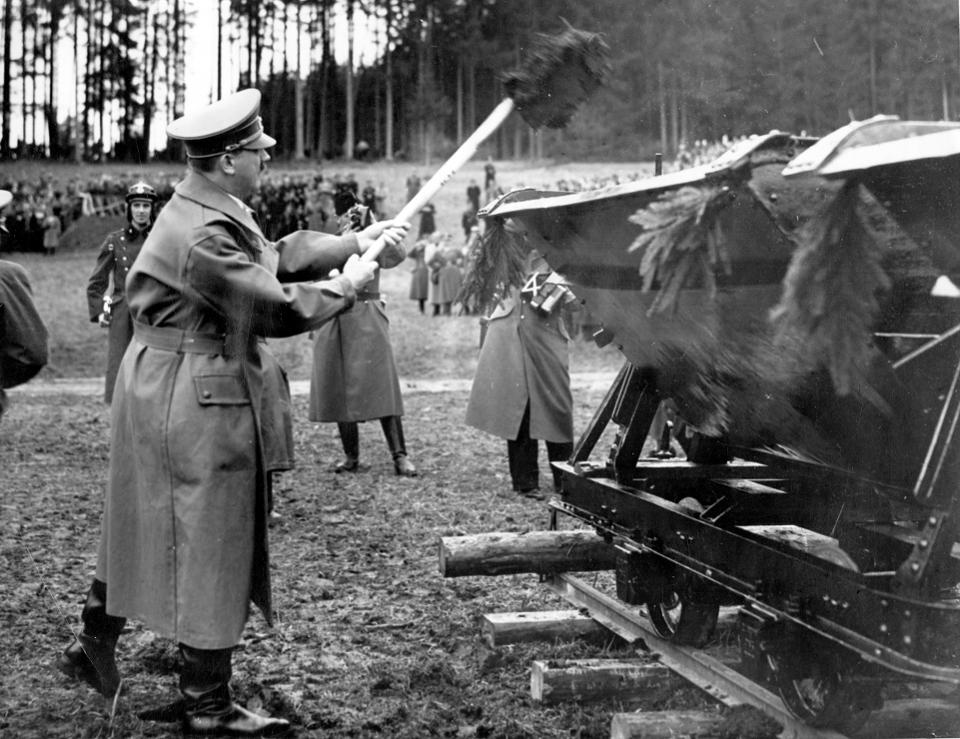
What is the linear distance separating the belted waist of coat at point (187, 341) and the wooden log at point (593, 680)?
5.34ft

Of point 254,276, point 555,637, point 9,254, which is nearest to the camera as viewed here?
point 254,276

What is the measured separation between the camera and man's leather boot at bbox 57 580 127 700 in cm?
374

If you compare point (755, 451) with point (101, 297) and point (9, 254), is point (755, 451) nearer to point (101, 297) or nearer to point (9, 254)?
point (101, 297)

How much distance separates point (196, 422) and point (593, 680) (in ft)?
5.54

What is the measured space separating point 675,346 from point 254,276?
1.44m

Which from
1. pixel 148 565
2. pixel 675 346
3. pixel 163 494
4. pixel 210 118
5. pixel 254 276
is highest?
pixel 210 118

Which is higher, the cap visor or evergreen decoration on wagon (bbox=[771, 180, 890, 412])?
the cap visor

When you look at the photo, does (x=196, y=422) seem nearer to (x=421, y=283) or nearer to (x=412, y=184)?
(x=421, y=283)

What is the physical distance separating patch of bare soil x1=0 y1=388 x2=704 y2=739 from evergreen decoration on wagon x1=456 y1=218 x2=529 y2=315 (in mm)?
1433

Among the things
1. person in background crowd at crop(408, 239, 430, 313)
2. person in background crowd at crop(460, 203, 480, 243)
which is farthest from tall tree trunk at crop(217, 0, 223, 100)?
person in background crowd at crop(460, 203, 480, 243)

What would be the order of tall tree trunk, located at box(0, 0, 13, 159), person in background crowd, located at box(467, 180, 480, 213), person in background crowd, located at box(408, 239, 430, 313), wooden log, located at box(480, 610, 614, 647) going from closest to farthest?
1. wooden log, located at box(480, 610, 614, 647)
2. tall tree trunk, located at box(0, 0, 13, 159)
3. person in background crowd, located at box(408, 239, 430, 313)
4. person in background crowd, located at box(467, 180, 480, 213)

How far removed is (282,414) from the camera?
6352 millimetres

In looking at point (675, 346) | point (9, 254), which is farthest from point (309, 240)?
point (9, 254)

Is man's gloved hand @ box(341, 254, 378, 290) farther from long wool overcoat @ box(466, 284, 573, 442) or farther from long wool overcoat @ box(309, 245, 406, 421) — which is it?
long wool overcoat @ box(309, 245, 406, 421)
